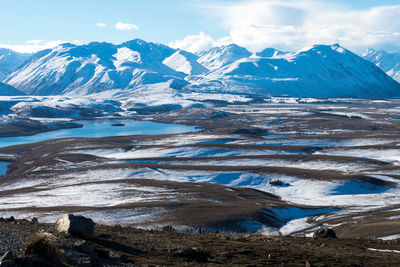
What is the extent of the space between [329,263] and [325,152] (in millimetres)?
88552

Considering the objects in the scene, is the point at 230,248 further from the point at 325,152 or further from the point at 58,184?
the point at 325,152

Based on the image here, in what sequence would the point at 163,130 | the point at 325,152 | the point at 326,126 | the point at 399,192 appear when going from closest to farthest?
1. the point at 399,192
2. the point at 325,152
3. the point at 326,126
4. the point at 163,130

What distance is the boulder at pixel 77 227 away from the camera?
19391 mm

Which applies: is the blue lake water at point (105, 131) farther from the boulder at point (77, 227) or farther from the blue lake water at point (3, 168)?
the boulder at point (77, 227)

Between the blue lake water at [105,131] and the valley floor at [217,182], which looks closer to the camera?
the valley floor at [217,182]

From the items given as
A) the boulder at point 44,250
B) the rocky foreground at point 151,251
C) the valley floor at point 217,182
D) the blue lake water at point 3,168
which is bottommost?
the blue lake water at point 3,168

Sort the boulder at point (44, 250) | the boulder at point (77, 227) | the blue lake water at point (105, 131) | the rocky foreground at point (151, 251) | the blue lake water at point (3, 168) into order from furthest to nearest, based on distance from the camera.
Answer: the blue lake water at point (105, 131) < the blue lake water at point (3, 168) < the boulder at point (77, 227) < the rocky foreground at point (151, 251) < the boulder at point (44, 250)

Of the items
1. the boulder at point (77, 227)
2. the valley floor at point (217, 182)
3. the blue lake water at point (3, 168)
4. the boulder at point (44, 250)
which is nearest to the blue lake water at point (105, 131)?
the valley floor at point (217, 182)

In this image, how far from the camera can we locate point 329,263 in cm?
1995


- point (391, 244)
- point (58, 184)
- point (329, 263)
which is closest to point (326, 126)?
point (58, 184)

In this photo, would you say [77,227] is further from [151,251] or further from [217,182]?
[217,182]

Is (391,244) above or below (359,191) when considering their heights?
above

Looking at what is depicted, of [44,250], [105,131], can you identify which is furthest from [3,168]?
[44,250]

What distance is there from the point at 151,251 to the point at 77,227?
3392 millimetres
